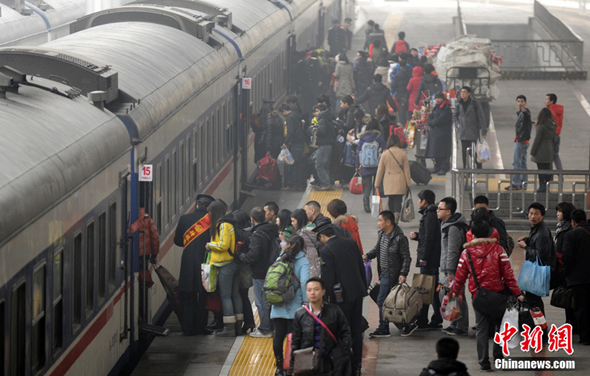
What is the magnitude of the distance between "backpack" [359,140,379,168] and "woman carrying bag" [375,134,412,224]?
4.27 ft

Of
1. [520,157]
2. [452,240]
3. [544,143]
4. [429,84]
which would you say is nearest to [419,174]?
[520,157]

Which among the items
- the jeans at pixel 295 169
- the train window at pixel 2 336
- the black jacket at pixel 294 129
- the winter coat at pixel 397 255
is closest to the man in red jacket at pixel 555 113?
the black jacket at pixel 294 129

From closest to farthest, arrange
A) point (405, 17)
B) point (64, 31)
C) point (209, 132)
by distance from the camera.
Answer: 1. point (209, 132)
2. point (64, 31)
3. point (405, 17)

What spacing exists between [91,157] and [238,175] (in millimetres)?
9525

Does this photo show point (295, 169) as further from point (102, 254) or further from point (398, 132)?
point (102, 254)

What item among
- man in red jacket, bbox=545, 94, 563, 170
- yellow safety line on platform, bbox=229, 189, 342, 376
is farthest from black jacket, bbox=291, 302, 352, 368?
man in red jacket, bbox=545, 94, 563, 170

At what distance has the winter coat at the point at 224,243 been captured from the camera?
11383 mm

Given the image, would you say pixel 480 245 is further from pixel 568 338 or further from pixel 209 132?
pixel 209 132

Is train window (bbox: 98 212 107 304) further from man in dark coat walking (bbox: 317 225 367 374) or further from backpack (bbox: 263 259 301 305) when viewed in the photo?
man in dark coat walking (bbox: 317 225 367 374)

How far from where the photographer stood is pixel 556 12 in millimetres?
64188

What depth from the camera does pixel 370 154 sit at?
17062mm

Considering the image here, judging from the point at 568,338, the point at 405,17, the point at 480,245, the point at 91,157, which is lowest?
the point at 568,338

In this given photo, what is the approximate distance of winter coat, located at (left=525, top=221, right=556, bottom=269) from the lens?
10.8 meters

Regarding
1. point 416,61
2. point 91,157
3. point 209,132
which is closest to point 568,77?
point 416,61
